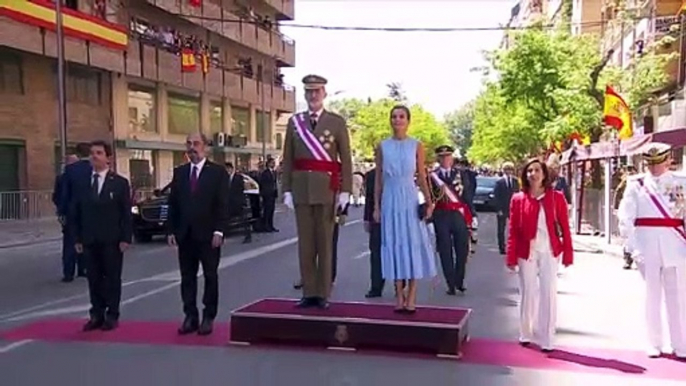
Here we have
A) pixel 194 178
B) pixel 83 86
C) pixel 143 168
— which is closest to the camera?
pixel 194 178

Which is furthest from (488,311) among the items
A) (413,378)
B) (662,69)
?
(662,69)

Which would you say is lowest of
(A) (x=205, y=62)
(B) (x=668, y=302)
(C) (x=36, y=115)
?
(B) (x=668, y=302)

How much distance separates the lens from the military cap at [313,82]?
324 inches

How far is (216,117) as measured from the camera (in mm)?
48125

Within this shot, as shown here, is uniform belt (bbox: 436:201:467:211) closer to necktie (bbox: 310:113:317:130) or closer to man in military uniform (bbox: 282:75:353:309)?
man in military uniform (bbox: 282:75:353:309)

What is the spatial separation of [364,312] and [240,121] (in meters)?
44.4

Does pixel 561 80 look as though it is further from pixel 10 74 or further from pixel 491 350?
pixel 491 350

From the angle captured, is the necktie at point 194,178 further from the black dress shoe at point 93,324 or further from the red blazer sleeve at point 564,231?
the red blazer sleeve at point 564,231

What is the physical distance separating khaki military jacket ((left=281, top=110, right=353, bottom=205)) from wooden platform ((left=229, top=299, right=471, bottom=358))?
43.3 inches

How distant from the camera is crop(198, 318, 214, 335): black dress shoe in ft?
28.5

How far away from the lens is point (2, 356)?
782 cm

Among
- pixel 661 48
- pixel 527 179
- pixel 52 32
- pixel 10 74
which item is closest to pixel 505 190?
pixel 527 179

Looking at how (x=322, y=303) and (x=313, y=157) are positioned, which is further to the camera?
(x=322, y=303)

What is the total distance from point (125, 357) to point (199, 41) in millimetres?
37588
